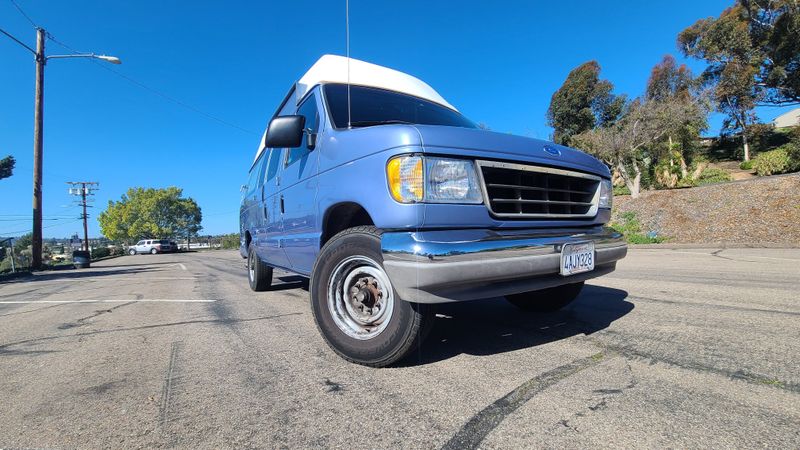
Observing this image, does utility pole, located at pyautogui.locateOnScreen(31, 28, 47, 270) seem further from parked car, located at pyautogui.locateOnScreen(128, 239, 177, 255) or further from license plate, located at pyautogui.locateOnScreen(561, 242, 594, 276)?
parked car, located at pyautogui.locateOnScreen(128, 239, 177, 255)

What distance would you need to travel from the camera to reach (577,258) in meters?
2.27

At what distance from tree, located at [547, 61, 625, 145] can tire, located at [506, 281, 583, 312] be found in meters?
25.8

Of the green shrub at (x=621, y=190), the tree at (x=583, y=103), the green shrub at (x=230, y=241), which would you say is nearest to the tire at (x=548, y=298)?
the green shrub at (x=621, y=190)

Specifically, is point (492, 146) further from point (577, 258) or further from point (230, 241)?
point (230, 241)

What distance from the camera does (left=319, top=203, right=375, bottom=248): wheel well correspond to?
262 centimetres

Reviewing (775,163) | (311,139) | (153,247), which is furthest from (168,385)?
(153,247)

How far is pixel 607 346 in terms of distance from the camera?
2.32 metres

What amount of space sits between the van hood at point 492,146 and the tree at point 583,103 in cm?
2628

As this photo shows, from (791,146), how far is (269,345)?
22691 mm

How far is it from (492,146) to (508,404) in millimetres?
1367

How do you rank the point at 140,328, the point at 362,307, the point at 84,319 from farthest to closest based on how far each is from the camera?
the point at 84,319
the point at 140,328
the point at 362,307

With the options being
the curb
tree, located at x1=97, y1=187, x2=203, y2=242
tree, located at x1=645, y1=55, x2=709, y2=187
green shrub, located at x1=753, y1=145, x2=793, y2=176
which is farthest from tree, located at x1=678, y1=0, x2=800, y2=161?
tree, located at x1=97, y1=187, x2=203, y2=242

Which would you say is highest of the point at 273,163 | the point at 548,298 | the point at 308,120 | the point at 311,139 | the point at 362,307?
the point at 308,120

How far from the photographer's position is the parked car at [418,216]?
75.8 inches
